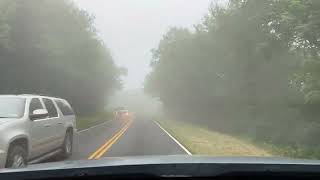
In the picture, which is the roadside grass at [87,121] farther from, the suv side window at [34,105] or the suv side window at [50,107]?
the suv side window at [34,105]

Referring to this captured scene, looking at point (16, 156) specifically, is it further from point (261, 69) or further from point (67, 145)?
point (261, 69)

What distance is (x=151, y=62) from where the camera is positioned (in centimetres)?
11231

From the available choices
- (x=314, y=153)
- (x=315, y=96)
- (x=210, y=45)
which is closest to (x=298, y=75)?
(x=315, y=96)

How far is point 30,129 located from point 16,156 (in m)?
1.10

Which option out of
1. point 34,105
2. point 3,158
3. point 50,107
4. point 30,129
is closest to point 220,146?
point 50,107

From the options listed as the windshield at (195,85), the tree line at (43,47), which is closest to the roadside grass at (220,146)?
the windshield at (195,85)

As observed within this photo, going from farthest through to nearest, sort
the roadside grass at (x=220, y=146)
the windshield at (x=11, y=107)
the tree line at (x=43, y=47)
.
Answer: the tree line at (x=43, y=47) → the roadside grass at (x=220, y=146) → the windshield at (x=11, y=107)

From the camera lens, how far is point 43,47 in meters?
55.2

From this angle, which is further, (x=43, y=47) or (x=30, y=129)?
(x=43, y=47)

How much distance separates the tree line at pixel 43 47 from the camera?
174ft

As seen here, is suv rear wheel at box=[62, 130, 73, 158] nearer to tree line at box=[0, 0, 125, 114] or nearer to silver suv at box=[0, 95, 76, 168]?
silver suv at box=[0, 95, 76, 168]

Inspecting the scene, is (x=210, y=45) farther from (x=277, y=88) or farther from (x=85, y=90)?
(x=85, y=90)

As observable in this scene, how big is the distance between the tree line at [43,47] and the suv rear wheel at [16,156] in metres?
36.0

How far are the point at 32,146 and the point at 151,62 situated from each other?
3902 inches
